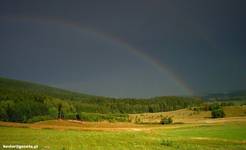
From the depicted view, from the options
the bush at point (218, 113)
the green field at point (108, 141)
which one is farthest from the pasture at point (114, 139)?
the bush at point (218, 113)

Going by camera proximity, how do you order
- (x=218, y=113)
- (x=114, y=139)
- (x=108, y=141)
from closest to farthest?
(x=108, y=141), (x=114, y=139), (x=218, y=113)

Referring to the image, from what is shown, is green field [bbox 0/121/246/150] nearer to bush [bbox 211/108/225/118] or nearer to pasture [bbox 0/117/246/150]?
pasture [bbox 0/117/246/150]

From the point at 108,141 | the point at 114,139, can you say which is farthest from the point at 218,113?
the point at 108,141

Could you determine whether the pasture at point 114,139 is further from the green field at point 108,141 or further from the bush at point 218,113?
the bush at point 218,113

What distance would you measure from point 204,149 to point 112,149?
9964mm

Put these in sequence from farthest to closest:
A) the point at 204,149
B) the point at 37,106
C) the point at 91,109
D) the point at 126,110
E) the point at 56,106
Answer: the point at 126,110, the point at 91,109, the point at 56,106, the point at 37,106, the point at 204,149

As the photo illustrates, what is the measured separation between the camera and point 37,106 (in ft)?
388

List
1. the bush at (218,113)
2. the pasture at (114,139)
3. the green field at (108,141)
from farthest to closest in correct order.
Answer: the bush at (218,113), the pasture at (114,139), the green field at (108,141)

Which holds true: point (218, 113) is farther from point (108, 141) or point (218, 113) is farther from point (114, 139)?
point (108, 141)

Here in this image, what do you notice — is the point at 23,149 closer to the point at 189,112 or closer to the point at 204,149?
the point at 204,149

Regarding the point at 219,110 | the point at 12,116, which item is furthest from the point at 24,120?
the point at 219,110

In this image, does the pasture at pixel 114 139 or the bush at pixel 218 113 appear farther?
the bush at pixel 218 113

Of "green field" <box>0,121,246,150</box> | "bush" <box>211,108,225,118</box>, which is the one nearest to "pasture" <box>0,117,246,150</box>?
"green field" <box>0,121,246,150</box>

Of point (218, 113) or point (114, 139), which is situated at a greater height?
point (218, 113)
